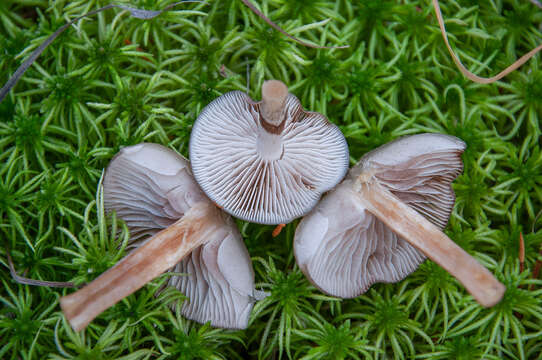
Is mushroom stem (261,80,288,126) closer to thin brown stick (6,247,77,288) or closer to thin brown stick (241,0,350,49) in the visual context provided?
thin brown stick (241,0,350,49)

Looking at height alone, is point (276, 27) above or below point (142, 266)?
above

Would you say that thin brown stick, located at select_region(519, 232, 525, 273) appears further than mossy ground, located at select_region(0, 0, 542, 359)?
Yes

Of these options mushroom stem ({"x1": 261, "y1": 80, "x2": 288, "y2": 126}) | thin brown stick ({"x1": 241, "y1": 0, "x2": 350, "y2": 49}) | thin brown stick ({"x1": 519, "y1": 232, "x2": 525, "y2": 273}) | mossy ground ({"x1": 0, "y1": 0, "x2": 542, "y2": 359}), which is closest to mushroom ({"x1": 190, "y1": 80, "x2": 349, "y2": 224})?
mushroom stem ({"x1": 261, "y1": 80, "x2": 288, "y2": 126})

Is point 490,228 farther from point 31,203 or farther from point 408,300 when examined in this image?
point 31,203

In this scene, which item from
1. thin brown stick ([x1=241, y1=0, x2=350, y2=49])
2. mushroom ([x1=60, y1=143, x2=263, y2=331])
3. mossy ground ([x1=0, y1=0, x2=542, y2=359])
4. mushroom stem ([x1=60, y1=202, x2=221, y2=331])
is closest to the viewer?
mushroom stem ([x1=60, y1=202, x2=221, y2=331])

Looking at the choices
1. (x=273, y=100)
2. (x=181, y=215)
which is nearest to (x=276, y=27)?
(x=273, y=100)

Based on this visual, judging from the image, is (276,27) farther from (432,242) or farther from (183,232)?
(432,242)

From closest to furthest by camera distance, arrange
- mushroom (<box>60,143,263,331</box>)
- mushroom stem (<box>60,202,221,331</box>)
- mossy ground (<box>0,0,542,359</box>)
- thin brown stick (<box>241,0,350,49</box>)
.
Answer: mushroom stem (<box>60,202,221,331</box>)
mushroom (<box>60,143,263,331</box>)
mossy ground (<box>0,0,542,359</box>)
thin brown stick (<box>241,0,350,49</box>)
